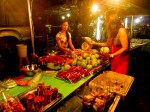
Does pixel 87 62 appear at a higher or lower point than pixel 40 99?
higher

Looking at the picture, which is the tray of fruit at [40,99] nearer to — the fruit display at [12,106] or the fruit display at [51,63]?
the fruit display at [12,106]

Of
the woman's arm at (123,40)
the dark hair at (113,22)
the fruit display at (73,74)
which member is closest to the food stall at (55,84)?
the fruit display at (73,74)

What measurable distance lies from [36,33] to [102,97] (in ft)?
27.3

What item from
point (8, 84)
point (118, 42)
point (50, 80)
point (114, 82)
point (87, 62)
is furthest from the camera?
point (118, 42)

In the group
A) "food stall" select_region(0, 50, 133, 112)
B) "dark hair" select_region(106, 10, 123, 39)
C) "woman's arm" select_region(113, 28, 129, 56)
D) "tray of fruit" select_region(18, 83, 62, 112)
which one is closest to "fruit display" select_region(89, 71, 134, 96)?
"food stall" select_region(0, 50, 133, 112)

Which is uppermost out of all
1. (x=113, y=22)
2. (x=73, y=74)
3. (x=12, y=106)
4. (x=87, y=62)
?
(x=113, y=22)

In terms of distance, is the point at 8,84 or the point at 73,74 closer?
the point at 8,84

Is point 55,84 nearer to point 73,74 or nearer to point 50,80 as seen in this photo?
point 50,80

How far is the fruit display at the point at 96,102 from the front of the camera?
7.00ft

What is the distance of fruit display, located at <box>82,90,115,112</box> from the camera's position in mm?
2133

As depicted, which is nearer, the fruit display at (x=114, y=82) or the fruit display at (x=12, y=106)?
the fruit display at (x=12, y=106)

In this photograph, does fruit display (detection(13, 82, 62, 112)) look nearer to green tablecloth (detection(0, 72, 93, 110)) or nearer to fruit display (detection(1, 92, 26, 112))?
fruit display (detection(1, 92, 26, 112))

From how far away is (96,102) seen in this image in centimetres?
219

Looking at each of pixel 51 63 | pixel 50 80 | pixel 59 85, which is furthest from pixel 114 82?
pixel 51 63
